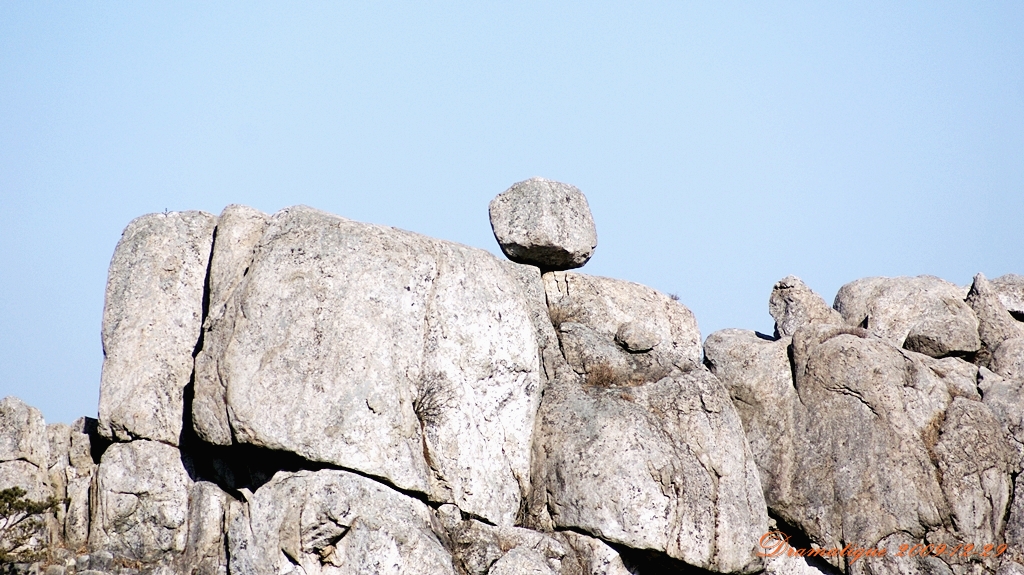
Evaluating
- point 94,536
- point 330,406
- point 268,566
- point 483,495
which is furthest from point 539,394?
point 94,536

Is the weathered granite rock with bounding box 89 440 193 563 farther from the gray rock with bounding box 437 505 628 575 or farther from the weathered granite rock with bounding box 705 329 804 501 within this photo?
the weathered granite rock with bounding box 705 329 804 501

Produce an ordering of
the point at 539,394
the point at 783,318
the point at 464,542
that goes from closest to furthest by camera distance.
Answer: the point at 464,542 < the point at 539,394 < the point at 783,318

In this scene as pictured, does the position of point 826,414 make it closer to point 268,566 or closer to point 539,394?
point 539,394

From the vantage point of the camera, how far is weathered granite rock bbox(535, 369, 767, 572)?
23688 millimetres

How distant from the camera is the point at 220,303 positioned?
23.6 meters

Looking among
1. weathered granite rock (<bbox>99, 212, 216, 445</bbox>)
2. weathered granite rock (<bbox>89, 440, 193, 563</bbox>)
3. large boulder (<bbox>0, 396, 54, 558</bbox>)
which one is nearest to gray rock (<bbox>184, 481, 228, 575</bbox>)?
weathered granite rock (<bbox>89, 440, 193, 563</bbox>)

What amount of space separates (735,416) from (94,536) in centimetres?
1361

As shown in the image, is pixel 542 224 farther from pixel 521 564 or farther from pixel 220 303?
pixel 521 564

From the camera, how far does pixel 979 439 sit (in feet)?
88.2

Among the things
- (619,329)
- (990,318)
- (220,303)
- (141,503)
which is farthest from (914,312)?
(141,503)

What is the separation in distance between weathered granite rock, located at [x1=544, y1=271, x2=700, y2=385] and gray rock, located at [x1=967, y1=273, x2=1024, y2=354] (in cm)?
788

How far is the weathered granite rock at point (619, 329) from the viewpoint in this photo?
26.5 meters

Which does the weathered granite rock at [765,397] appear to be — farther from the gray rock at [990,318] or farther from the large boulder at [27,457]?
the large boulder at [27,457]

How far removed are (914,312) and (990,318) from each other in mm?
1919
